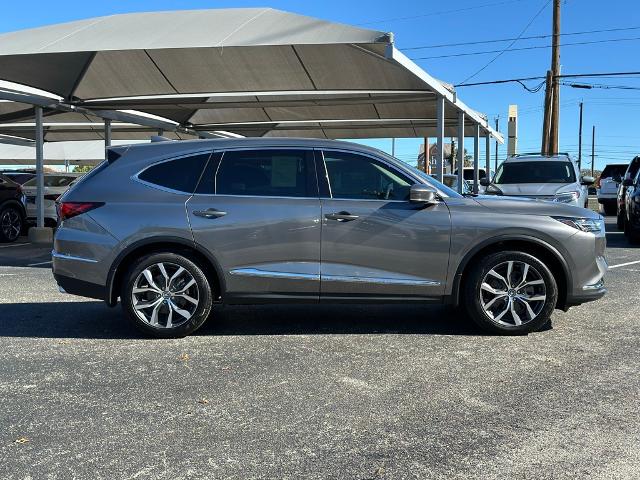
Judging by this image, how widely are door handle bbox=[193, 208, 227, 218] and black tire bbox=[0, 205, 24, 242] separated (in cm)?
Result: 1060

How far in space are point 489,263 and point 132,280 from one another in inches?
123

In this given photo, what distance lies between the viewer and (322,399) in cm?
414

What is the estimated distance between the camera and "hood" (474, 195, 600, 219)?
18.6ft

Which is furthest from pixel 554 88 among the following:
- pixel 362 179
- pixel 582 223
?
pixel 362 179

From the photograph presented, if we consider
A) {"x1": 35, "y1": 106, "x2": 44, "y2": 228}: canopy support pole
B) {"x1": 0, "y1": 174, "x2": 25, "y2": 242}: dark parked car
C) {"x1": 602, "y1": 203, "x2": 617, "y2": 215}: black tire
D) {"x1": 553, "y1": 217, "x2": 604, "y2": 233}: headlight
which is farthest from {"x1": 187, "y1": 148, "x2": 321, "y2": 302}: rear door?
{"x1": 602, "y1": 203, "x2": 617, "y2": 215}: black tire

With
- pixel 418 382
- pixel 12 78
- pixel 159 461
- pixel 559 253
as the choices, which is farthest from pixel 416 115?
pixel 159 461

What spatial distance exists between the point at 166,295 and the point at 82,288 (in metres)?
0.76

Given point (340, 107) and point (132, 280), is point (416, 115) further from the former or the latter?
point (132, 280)

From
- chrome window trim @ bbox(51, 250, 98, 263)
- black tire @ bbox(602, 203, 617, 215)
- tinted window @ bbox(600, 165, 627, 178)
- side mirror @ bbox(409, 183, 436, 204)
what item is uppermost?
tinted window @ bbox(600, 165, 627, 178)

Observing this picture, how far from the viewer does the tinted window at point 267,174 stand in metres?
5.71

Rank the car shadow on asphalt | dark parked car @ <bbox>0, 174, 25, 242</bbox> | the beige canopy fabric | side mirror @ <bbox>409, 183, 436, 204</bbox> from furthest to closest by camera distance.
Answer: dark parked car @ <bbox>0, 174, 25, 242</bbox> → the beige canopy fabric → the car shadow on asphalt → side mirror @ <bbox>409, 183, 436, 204</bbox>

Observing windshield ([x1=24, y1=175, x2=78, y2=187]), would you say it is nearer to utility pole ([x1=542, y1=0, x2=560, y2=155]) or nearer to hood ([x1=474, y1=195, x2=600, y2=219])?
hood ([x1=474, y1=195, x2=600, y2=219])

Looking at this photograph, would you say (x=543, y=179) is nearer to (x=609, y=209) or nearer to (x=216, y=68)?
(x=216, y=68)

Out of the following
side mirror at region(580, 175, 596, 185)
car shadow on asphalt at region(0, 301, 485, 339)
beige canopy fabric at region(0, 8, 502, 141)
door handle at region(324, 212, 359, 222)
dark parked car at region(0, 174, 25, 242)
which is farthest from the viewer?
dark parked car at region(0, 174, 25, 242)
